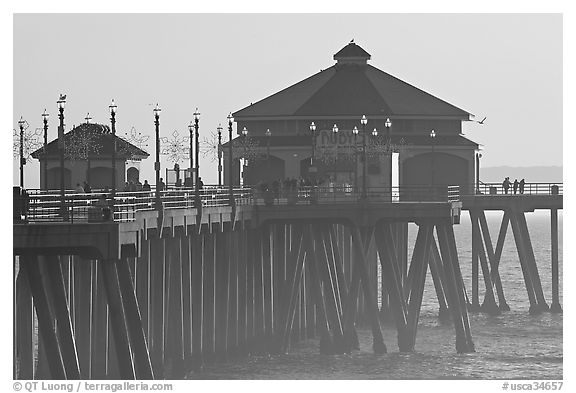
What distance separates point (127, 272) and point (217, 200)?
51.3ft

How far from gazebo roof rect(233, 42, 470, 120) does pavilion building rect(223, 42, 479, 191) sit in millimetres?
47

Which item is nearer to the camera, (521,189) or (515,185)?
(515,185)

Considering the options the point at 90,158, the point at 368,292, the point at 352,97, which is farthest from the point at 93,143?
the point at 352,97

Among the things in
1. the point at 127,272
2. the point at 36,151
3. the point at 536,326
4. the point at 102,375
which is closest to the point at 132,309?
the point at 127,272

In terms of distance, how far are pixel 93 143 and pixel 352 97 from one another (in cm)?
2194

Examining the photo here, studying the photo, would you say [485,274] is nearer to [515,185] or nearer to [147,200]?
[515,185]

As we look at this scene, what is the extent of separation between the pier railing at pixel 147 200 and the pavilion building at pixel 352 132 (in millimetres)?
3125

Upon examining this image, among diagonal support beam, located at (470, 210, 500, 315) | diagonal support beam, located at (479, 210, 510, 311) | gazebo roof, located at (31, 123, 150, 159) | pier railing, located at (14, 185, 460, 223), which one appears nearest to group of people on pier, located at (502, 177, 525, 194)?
diagonal support beam, located at (479, 210, 510, 311)

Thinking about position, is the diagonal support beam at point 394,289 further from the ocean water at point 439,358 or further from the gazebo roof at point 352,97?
the gazebo roof at point 352,97

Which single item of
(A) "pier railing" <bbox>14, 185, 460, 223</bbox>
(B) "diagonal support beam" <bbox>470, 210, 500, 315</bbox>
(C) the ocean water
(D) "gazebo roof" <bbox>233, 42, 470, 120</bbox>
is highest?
(D) "gazebo roof" <bbox>233, 42, 470, 120</bbox>

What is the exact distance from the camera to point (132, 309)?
52.2 m

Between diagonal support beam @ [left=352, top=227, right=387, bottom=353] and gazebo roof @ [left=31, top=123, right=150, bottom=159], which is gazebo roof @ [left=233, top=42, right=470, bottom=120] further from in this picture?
diagonal support beam @ [left=352, top=227, right=387, bottom=353]

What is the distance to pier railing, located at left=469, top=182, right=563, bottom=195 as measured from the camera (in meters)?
96.5

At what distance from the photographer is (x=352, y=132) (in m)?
90.7
